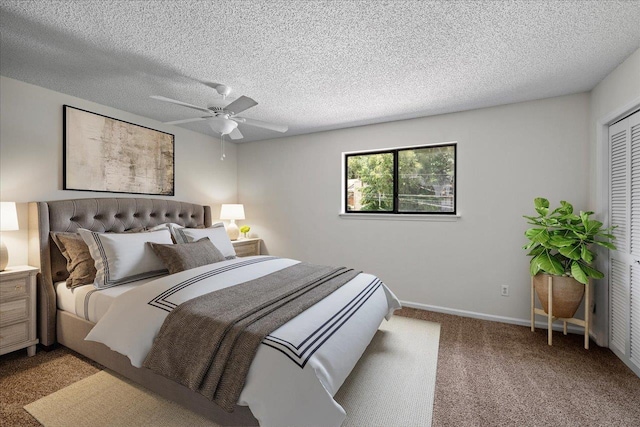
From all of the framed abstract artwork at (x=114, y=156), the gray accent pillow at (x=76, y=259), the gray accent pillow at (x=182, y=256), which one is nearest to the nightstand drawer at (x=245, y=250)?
the framed abstract artwork at (x=114, y=156)

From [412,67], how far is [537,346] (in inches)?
107

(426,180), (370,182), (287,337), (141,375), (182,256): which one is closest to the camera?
(287,337)

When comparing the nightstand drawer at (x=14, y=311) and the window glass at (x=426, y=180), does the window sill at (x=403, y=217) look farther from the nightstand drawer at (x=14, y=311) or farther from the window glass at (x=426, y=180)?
the nightstand drawer at (x=14, y=311)

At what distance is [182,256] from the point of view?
8.77ft

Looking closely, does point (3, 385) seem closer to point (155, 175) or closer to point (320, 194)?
point (155, 175)

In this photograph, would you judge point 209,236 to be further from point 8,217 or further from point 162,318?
point 8,217

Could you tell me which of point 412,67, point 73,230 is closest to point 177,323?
point 73,230

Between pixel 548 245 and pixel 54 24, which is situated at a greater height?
pixel 54 24

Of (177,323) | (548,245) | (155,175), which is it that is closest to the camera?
(177,323)

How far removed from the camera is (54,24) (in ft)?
6.09

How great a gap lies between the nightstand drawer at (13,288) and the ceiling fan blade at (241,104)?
222cm

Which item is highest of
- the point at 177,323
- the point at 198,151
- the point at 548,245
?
the point at 198,151

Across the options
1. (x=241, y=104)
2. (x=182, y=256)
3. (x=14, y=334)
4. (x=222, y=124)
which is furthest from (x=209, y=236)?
(x=14, y=334)

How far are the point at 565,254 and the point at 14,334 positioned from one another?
183 inches
